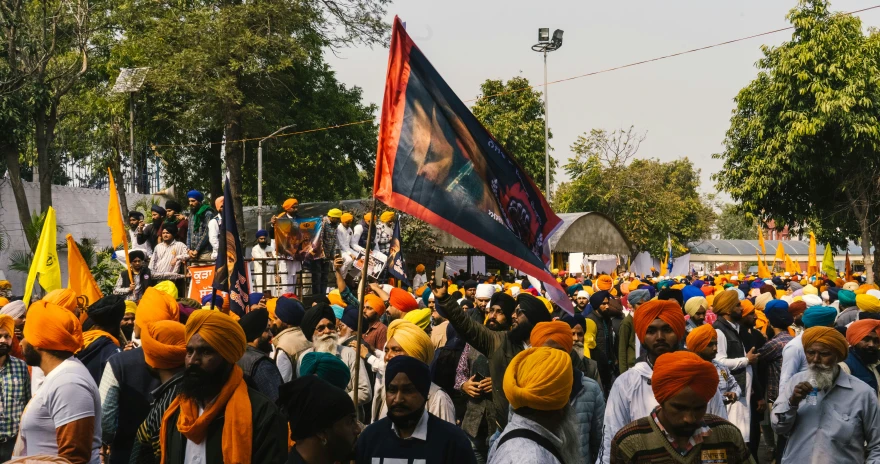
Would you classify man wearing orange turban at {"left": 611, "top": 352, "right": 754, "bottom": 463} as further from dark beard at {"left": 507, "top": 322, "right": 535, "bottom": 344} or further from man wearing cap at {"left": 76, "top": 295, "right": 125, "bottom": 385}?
man wearing cap at {"left": 76, "top": 295, "right": 125, "bottom": 385}

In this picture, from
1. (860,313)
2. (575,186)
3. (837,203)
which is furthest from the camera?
(575,186)

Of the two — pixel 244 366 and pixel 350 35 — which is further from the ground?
pixel 350 35

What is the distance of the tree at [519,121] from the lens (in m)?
46.4

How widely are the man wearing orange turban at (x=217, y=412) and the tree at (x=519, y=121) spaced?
41.6 meters

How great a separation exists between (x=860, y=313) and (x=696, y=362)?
21.9 ft

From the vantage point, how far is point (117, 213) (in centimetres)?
1207

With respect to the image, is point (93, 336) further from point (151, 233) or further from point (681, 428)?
point (151, 233)

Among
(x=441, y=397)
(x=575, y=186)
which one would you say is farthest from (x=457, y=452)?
(x=575, y=186)

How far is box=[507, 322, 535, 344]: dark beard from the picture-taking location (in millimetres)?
6145

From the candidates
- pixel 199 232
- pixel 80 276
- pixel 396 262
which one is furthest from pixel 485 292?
pixel 199 232

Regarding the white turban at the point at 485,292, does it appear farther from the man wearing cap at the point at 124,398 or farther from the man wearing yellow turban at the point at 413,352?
the man wearing cap at the point at 124,398

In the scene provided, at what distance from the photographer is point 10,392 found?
537 cm

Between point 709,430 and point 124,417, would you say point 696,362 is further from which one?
point 124,417

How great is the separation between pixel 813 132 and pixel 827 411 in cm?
2228
